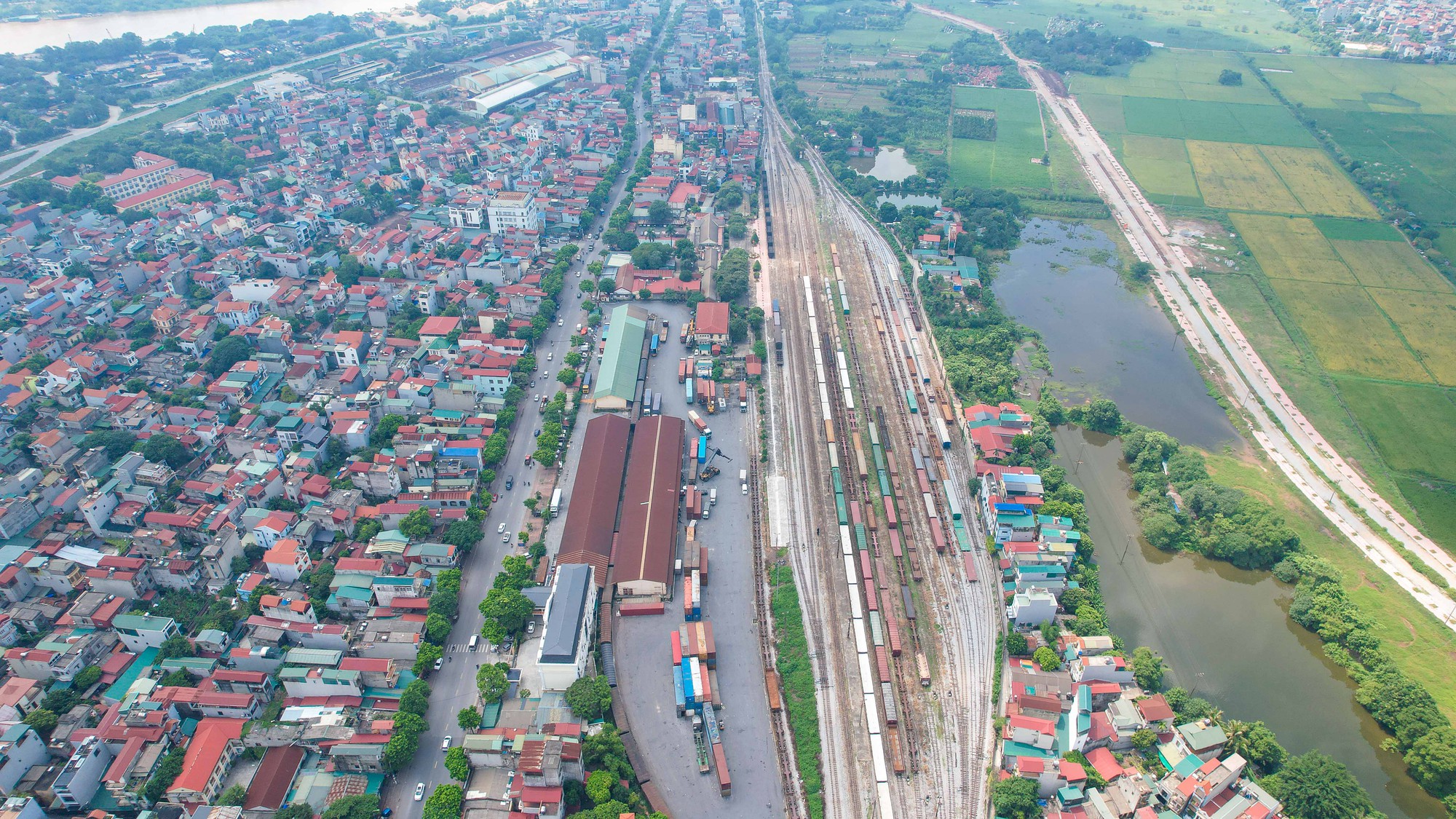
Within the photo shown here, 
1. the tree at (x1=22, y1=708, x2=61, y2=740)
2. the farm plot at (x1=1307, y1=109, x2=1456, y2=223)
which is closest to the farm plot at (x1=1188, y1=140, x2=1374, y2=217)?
the farm plot at (x1=1307, y1=109, x2=1456, y2=223)

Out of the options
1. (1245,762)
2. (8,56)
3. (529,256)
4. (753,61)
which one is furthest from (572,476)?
(8,56)

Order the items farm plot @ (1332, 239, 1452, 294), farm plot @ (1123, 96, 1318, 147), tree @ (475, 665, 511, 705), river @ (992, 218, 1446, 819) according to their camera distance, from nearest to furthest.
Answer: tree @ (475, 665, 511, 705), river @ (992, 218, 1446, 819), farm plot @ (1332, 239, 1452, 294), farm plot @ (1123, 96, 1318, 147)

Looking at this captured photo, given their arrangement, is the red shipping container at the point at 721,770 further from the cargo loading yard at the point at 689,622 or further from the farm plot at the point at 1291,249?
the farm plot at the point at 1291,249

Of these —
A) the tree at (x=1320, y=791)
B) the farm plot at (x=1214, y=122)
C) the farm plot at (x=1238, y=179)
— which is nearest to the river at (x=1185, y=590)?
the tree at (x=1320, y=791)

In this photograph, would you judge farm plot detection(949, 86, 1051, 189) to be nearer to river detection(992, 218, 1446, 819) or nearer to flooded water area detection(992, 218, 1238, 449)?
flooded water area detection(992, 218, 1238, 449)

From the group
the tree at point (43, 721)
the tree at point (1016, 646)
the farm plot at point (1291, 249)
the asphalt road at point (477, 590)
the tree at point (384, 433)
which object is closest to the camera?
the tree at point (43, 721)

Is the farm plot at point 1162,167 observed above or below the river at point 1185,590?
above

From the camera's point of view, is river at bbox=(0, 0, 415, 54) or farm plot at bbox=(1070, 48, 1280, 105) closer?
farm plot at bbox=(1070, 48, 1280, 105)
